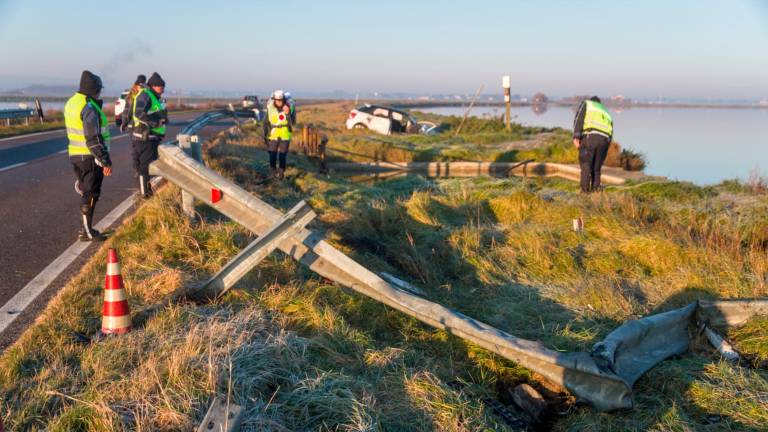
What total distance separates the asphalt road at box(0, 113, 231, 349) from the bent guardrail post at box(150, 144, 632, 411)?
146 centimetres

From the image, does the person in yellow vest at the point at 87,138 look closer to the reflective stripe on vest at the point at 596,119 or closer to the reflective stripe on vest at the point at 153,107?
the reflective stripe on vest at the point at 153,107

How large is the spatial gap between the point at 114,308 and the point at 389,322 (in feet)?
6.34

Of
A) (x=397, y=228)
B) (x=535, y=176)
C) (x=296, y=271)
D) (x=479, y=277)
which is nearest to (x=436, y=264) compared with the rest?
(x=479, y=277)

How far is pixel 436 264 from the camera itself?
6.83 meters

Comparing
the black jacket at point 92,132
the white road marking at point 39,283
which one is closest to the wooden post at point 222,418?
the white road marking at point 39,283

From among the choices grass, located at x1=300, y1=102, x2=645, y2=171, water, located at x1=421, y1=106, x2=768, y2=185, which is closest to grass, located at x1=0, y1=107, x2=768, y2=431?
grass, located at x1=300, y1=102, x2=645, y2=171

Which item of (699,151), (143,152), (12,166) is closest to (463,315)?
(143,152)

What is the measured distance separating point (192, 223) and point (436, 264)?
2.58m

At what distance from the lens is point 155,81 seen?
909cm

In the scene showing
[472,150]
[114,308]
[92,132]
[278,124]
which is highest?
[92,132]

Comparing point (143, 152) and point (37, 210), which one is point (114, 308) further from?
point (143, 152)

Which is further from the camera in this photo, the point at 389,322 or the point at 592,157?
the point at 592,157

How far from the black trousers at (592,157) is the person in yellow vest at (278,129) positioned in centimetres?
488

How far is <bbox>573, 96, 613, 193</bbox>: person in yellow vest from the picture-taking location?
10.1m
